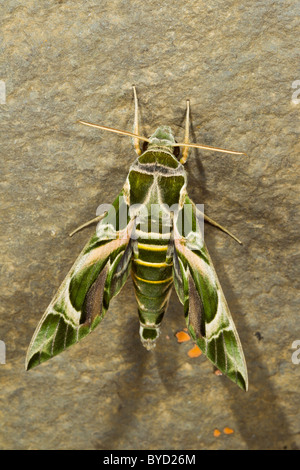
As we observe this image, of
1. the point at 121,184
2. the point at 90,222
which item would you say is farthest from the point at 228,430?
the point at 121,184

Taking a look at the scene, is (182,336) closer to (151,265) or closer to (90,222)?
(151,265)

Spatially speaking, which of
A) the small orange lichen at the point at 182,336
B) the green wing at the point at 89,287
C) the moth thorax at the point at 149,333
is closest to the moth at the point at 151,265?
the green wing at the point at 89,287

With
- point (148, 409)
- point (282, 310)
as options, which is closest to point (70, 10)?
point (282, 310)

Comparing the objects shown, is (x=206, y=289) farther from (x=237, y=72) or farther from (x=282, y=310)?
(x=237, y=72)

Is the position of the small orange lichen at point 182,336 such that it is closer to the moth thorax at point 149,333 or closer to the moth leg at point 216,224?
the moth thorax at point 149,333

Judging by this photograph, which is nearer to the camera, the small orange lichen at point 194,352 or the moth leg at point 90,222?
the moth leg at point 90,222

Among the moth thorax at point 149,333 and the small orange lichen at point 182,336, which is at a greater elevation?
the moth thorax at point 149,333


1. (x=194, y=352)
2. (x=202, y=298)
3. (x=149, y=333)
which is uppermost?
(x=202, y=298)

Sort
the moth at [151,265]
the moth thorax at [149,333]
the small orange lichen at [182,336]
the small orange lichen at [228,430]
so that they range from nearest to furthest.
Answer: the moth at [151,265] < the moth thorax at [149,333] < the small orange lichen at [182,336] < the small orange lichen at [228,430]
